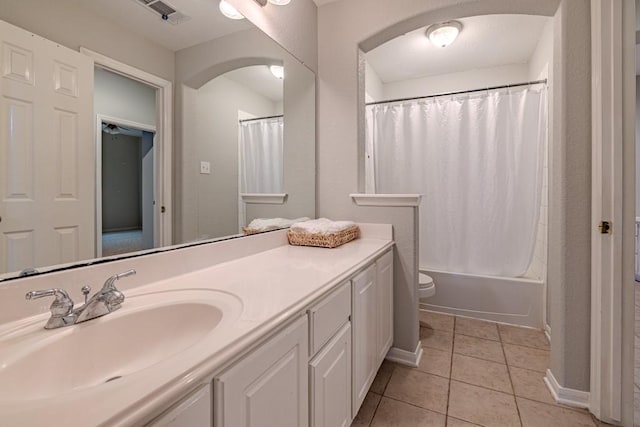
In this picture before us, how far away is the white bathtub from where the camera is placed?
228 centimetres

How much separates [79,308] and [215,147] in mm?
Result: 837

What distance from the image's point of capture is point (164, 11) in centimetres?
101

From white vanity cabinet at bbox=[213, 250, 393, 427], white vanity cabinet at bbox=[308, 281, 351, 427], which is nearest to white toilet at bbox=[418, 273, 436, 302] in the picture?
white vanity cabinet at bbox=[213, 250, 393, 427]

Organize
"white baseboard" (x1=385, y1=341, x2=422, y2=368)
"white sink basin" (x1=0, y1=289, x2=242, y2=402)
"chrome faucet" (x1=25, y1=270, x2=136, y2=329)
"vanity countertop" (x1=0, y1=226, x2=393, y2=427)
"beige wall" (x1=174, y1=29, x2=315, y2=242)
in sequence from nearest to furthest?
"vanity countertop" (x1=0, y1=226, x2=393, y2=427)
"white sink basin" (x1=0, y1=289, x2=242, y2=402)
"chrome faucet" (x1=25, y1=270, x2=136, y2=329)
"beige wall" (x1=174, y1=29, x2=315, y2=242)
"white baseboard" (x1=385, y1=341, x2=422, y2=368)

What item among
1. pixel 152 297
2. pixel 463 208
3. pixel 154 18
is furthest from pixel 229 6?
pixel 463 208

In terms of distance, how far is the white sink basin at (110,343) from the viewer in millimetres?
534

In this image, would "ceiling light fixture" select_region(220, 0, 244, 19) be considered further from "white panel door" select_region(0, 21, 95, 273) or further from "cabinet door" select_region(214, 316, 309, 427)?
"cabinet door" select_region(214, 316, 309, 427)

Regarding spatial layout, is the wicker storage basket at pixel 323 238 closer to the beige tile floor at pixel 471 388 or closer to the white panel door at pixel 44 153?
the beige tile floor at pixel 471 388

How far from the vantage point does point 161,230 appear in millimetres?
1033

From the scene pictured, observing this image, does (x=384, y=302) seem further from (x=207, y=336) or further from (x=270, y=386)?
(x=207, y=336)

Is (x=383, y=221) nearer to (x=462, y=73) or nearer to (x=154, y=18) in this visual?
(x=154, y=18)

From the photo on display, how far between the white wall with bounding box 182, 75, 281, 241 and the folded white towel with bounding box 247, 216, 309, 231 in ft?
0.42

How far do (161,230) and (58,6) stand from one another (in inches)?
26.7

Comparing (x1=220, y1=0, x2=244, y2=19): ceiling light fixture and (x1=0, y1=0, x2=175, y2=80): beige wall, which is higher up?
(x1=220, y1=0, x2=244, y2=19): ceiling light fixture
